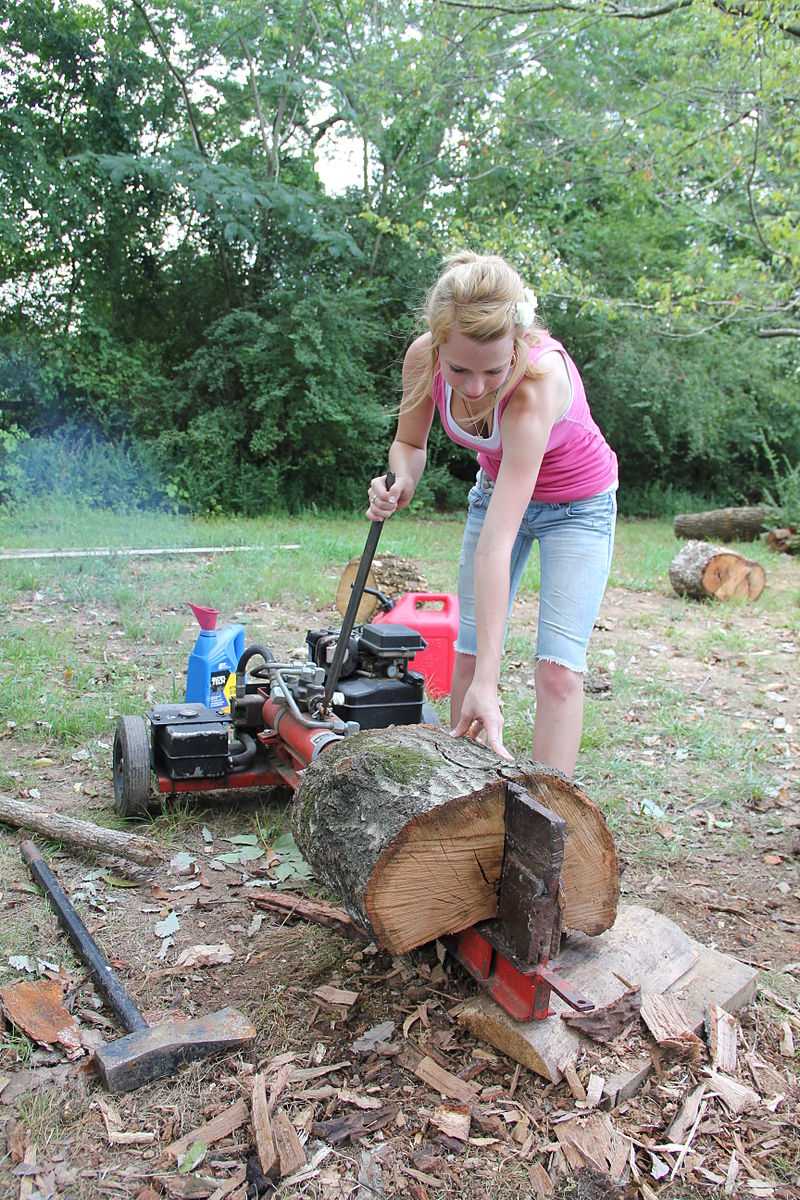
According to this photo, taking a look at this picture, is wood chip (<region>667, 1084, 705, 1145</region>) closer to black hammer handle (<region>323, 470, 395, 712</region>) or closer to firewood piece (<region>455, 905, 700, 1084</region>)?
firewood piece (<region>455, 905, 700, 1084</region>)

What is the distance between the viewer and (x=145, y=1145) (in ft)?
5.75

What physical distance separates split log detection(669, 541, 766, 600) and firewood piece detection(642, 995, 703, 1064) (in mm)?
6640

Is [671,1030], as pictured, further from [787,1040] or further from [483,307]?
[483,307]

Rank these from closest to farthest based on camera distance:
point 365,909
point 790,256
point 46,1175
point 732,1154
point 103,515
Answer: point 46,1175 → point 732,1154 → point 365,909 → point 790,256 → point 103,515

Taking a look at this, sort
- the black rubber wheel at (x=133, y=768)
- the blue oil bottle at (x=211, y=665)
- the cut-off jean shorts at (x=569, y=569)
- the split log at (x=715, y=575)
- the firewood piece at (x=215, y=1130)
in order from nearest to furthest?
the firewood piece at (x=215, y=1130), the cut-off jean shorts at (x=569, y=569), the black rubber wheel at (x=133, y=768), the blue oil bottle at (x=211, y=665), the split log at (x=715, y=575)

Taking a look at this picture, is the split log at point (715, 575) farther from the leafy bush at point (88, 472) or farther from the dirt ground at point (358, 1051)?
the leafy bush at point (88, 472)

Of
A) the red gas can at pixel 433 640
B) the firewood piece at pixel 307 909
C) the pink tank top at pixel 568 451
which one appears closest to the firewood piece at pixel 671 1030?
the firewood piece at pixel 307 909

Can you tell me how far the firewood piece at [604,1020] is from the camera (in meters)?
1.95

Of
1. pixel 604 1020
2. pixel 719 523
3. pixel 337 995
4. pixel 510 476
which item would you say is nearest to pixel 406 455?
pixel 510 476

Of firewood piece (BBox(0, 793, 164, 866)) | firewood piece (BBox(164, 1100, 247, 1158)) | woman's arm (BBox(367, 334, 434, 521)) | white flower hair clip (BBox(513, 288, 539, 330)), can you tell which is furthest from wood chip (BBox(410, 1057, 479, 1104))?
white flower hair clip (BBox(513, 288, 539, 330))

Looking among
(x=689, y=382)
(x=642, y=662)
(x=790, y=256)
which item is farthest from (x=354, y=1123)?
(x=689, y=382)

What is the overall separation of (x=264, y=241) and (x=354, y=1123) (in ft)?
48.2

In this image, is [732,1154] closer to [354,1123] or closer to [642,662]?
[354,1123]

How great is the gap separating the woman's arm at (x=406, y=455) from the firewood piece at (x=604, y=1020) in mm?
1433
